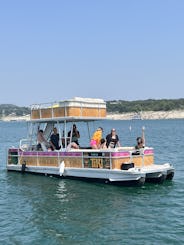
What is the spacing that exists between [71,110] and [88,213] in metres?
7.17

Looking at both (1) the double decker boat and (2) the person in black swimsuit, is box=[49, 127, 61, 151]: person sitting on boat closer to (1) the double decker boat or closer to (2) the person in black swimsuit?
(2) the person in black swimsuit

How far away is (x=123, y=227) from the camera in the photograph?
42.1 feet

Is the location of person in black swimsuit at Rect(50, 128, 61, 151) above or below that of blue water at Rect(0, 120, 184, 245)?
above

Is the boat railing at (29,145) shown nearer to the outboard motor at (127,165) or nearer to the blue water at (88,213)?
the blue water at (88,213)

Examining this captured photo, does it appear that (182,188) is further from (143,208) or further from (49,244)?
(49,244)

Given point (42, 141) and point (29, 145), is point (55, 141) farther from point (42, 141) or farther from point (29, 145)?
point (29, 145)

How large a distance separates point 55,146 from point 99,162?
3403 mm

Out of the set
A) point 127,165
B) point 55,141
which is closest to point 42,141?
point 55,141

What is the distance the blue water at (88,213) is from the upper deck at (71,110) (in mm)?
2989

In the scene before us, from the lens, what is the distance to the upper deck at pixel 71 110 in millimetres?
20797

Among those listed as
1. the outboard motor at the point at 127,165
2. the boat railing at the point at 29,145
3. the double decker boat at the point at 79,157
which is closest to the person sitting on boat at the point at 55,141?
the double decker boat at the point at 79,157

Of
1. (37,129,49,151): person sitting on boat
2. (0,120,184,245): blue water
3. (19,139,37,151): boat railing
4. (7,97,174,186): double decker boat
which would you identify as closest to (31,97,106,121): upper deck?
(7,97,174,186): double decker boat

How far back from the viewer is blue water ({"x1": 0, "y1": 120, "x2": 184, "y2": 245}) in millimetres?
12133

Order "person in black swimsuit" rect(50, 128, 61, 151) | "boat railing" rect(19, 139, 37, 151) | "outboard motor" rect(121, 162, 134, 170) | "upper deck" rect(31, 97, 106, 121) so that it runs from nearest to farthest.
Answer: "outboard motor" rect(121, 162, 134, 170) → "upper deck" rect(31, 97, 106, 121) → "person in black swimsuit" rect(50, 128, 61, 151) → "boat railing" rect(19, 139, 37, 151)
